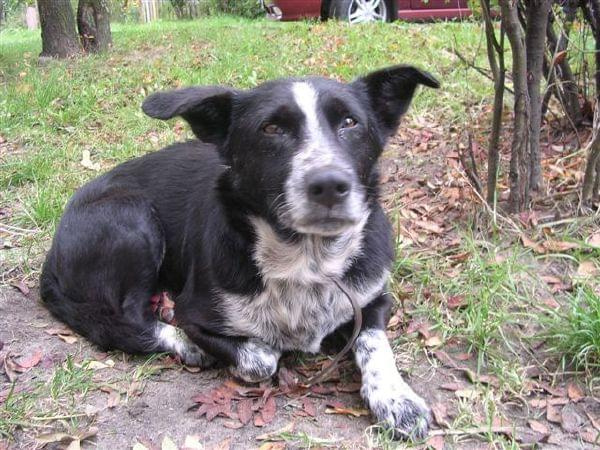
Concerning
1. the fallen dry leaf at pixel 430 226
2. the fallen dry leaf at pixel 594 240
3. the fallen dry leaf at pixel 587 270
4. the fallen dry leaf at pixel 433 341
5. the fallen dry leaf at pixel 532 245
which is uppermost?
the fallen dry leaf at pixel 594 240

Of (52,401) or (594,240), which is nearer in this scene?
(52,401)

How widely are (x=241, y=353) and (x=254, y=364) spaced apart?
3.2 inches

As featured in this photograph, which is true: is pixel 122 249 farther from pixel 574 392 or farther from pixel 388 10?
pixel 388 10

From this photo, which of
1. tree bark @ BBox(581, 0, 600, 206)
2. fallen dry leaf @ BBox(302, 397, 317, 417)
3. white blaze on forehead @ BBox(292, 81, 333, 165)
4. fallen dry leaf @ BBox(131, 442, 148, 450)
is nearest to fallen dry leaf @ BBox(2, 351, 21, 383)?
fallen dry leaf @ BBox(131, 442, 148, 450)

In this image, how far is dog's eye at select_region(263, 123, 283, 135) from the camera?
262 cm

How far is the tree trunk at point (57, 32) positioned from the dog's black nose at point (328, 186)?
8.04 metres

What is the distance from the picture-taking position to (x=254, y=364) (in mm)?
2744

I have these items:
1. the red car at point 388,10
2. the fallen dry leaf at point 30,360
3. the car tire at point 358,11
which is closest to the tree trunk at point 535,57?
the fallen dry leaf at point 30,360

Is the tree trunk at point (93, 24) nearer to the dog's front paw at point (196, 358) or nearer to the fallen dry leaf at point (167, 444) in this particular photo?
the dog's front paw at point (196, 358)

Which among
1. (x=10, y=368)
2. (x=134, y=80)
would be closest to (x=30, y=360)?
(x=10, y=368)

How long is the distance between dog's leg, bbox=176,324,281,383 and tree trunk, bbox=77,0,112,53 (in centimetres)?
780

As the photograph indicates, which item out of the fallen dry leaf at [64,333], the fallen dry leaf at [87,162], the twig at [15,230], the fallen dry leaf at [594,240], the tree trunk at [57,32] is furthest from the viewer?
the tree trunk at [57,32]

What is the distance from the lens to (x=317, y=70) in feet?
22.5

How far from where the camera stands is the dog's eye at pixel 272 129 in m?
2.62
